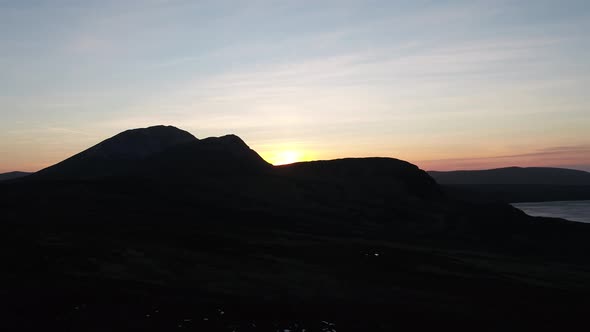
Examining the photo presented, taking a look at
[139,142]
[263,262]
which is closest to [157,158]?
[139,142]

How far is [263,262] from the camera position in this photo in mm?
46844

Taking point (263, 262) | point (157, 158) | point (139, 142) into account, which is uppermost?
point (139, 142)

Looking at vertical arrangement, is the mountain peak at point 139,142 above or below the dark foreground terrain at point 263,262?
above

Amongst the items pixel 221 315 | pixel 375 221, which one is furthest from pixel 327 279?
pixel 375 221

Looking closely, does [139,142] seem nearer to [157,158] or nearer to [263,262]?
[157,158]

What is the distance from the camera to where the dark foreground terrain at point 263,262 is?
30.4 meters

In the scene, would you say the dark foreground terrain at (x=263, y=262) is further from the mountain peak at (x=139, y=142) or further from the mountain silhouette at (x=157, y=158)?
the mountain peak at (x=139, y=142)

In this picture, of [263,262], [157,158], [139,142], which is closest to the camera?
[263,262]

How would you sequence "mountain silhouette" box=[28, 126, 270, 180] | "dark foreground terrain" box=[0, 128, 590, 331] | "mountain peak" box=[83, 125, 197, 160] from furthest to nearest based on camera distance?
"mountain peak" box=[83, 125, 197, 160] < "mountain silhouette" box=[28, 126, 270, 180] < "dark foreground terrain" box=[0, 128, 590, 331]

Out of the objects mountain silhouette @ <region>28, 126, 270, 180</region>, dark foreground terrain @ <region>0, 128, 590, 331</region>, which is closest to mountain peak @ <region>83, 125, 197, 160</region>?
mountain silhouette @ <region>28, 126, 270, 180</region>

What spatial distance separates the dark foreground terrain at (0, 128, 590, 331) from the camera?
30.4 meters

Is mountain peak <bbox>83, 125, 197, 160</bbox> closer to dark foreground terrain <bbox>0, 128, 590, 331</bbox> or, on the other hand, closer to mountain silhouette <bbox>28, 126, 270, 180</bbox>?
mountain silhouette <bbox>28, 126, 270, 180</bbox>

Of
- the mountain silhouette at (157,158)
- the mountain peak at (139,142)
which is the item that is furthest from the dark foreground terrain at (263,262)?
the mountain peak at (139,142)

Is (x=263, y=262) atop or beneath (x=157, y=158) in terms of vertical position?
beneath
